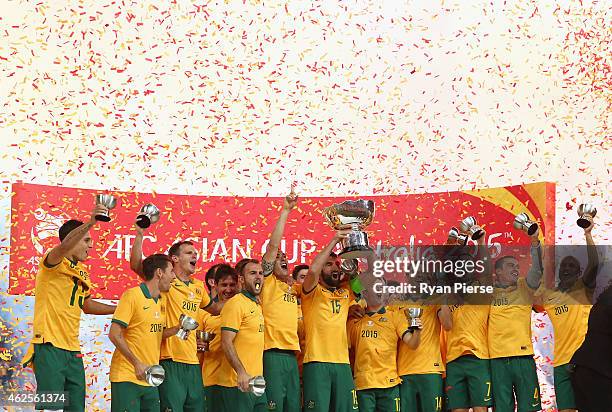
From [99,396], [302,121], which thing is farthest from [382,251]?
[99,396]

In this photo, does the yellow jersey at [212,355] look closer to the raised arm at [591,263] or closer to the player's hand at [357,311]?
the player's hand at [357,311]

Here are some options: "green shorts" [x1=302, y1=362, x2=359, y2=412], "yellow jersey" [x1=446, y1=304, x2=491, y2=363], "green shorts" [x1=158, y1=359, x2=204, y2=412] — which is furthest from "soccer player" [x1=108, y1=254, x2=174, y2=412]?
"yellow jersey" [x1=446, y1=304, x2=491, y2=363]

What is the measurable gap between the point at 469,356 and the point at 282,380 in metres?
1.78

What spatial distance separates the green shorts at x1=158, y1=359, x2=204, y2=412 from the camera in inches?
303

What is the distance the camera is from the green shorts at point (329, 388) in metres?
7.95

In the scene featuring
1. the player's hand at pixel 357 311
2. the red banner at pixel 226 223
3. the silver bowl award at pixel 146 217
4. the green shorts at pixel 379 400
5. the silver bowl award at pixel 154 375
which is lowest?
the green shorts at pixel 379 400

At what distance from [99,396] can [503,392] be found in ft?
14.5

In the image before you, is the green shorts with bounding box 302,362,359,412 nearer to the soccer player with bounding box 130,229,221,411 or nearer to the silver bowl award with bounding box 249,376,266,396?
the silver bowl award with bounding box 249,376,266,396

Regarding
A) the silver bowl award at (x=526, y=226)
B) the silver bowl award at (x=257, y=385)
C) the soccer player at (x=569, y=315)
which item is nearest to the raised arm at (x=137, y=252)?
the silver bowl award at (x=257, y=385)

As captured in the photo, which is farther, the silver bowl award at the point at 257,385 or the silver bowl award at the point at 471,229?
the silver bowl award at the point at 471,229

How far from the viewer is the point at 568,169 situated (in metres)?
11.0

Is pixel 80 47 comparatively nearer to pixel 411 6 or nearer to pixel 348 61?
pixel 348 61

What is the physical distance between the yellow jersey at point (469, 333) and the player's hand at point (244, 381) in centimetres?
214

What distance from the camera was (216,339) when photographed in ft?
26.7
